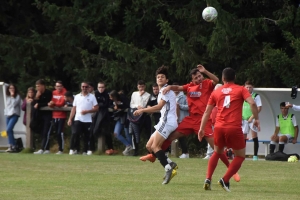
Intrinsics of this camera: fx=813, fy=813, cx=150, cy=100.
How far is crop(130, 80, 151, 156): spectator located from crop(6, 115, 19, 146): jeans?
3896 millimetres

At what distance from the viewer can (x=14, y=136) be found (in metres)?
24.5

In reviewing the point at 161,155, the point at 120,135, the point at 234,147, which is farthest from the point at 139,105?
the point at 234,147

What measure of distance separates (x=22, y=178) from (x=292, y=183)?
4.56 metres

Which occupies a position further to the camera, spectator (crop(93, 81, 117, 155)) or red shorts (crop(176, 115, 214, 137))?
spectator (crop(93, 81, 117, 155))

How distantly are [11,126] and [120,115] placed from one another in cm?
345

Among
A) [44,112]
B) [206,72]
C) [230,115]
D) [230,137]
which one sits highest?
[206,72]

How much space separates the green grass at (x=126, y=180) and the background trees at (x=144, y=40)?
4738mm

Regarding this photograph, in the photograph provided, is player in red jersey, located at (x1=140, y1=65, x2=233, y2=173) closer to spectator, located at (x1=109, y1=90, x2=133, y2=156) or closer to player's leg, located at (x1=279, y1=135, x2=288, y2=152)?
player's leg, located at (x1=279, y1=135, x2=288, y2=152)

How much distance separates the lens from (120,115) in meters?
21.9

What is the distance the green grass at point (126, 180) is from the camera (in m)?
11.2

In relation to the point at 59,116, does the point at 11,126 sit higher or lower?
lower

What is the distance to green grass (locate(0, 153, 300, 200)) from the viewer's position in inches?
440

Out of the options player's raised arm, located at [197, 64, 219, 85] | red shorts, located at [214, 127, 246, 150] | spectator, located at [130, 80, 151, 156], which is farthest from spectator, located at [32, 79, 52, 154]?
red shorts, located at [214, 127, 246, 150]

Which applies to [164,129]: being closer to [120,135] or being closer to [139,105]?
[139,105]
